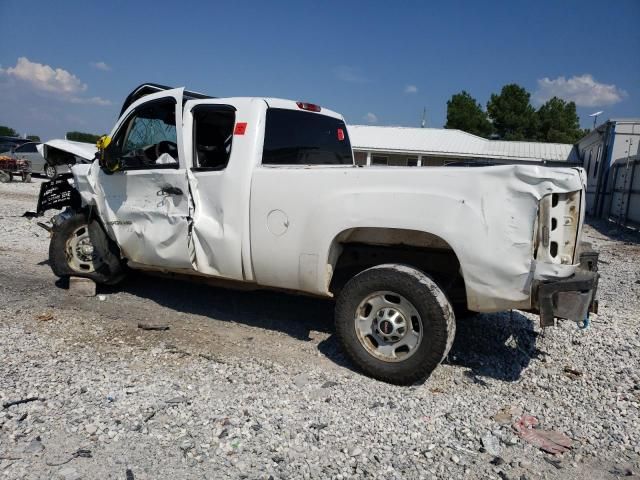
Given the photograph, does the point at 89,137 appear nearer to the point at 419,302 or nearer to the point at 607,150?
the point at 607,150

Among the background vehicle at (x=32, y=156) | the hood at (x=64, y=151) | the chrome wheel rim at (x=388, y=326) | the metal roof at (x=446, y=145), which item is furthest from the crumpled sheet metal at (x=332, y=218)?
the metal roof at (x=446, y=145)

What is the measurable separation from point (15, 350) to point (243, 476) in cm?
259

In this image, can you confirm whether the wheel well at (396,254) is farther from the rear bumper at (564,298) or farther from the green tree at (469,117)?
the green tree at (469,117)

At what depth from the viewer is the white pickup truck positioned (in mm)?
3312

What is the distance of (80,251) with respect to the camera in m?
5.85

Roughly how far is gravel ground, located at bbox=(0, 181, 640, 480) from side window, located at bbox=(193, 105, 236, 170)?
1.65 metres

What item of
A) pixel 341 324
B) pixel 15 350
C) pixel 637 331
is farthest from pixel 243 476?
pixel 637 331

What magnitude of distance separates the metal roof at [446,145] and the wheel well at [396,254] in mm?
24980

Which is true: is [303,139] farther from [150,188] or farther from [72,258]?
[72,258]

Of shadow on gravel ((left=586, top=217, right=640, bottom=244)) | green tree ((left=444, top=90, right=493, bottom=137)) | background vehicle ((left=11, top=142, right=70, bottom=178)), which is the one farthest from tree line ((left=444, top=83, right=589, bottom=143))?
background vehicle ((left=11, top=142, right=70, bottom=178))

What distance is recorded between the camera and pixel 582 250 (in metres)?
4.12

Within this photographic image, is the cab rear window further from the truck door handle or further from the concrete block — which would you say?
the concrete block

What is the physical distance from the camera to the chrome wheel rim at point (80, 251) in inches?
229

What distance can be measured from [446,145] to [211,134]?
1081 inches
